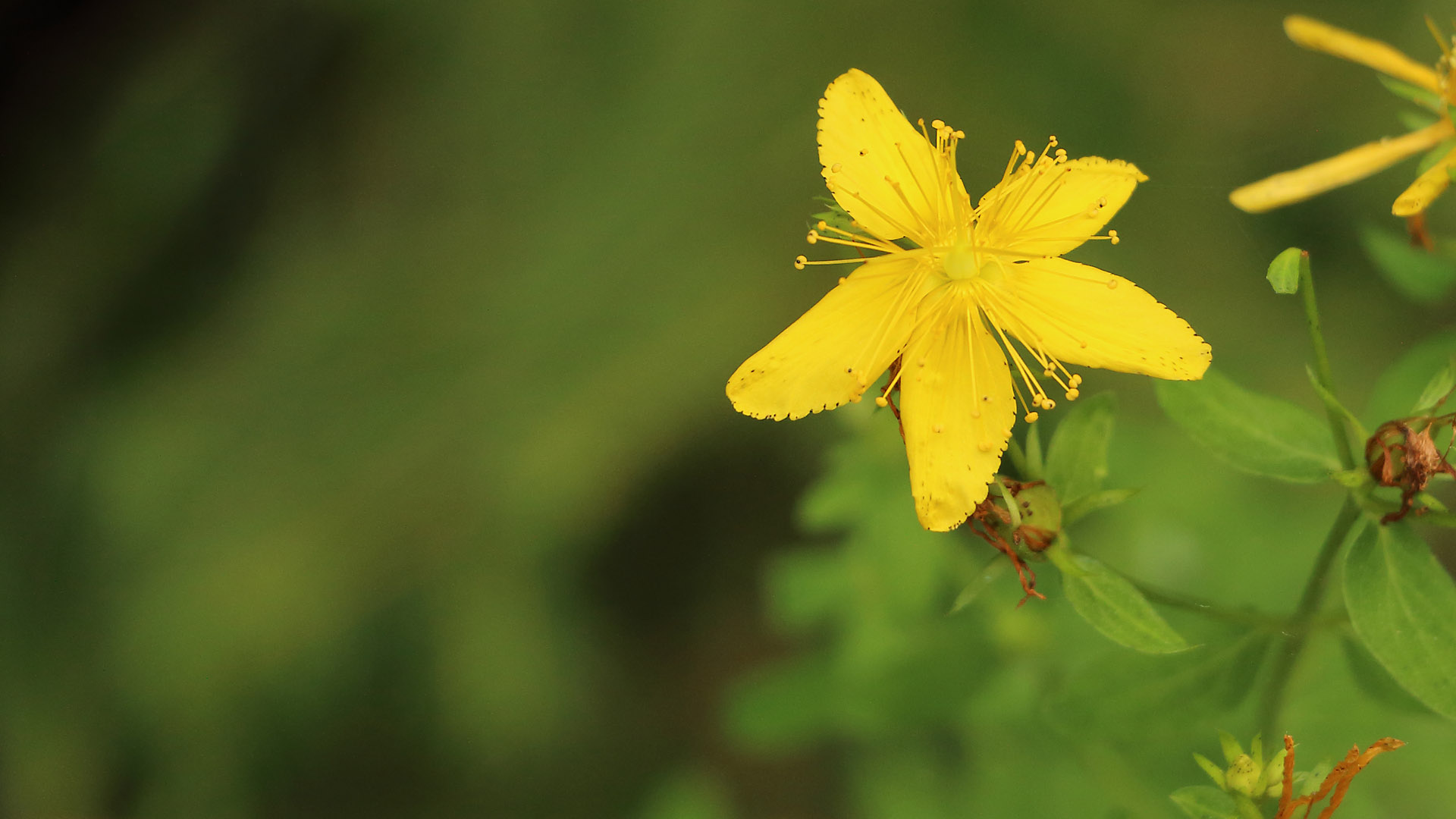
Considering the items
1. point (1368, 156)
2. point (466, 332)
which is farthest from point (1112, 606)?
point (466, 332)

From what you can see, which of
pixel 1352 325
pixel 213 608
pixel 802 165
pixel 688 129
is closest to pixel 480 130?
pixel 688 129

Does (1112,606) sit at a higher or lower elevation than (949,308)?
lower

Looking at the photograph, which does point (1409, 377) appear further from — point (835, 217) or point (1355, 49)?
point (835, 217)

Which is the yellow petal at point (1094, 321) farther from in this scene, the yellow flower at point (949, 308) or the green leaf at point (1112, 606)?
the green leaf at point (1112, 606)

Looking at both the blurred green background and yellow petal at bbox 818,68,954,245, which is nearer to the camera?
yellow petal at bbox 818,68,954,245

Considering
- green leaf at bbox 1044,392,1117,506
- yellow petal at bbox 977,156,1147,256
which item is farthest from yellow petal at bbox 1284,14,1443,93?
green leaf at bbox 1044,392,1117,506

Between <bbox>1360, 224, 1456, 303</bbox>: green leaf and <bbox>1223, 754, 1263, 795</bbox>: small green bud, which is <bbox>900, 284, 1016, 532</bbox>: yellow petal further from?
<bbox>1360, 224, 1456, 303</bbox>: green leaf
